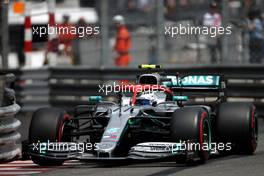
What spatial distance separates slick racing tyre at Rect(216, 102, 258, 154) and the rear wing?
44.2 inches

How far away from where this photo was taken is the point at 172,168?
10469 mm

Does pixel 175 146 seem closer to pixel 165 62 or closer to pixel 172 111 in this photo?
pixel 172 111

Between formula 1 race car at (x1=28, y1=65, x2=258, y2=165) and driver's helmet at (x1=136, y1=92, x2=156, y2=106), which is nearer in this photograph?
formula 1 race car at (x1=28, y1=65, x2=258, y2=165)

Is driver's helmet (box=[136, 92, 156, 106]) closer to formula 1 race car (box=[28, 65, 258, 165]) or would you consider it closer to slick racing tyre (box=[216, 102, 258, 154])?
formula 1 race car (box=[28, 65, 258, 165])

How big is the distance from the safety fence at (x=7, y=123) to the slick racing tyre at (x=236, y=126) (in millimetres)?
2543

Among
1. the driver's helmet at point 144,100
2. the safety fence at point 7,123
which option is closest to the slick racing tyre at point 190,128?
the driver's helmet at point 144,100

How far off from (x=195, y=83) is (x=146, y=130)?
222 cm

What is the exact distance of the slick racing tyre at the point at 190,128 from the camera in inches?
418

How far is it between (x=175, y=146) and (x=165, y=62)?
8.44 m

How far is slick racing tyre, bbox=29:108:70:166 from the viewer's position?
446 inches

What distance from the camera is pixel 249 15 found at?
58.4 ft

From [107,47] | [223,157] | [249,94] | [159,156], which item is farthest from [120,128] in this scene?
[107,47]

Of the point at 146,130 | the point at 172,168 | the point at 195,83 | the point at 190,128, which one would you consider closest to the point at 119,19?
the point at 195,83

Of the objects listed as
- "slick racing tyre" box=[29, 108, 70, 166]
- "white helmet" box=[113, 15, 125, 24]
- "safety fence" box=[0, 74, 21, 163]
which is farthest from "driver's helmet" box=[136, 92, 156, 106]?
"white helmet" box=[113, 15, 125, 24]
